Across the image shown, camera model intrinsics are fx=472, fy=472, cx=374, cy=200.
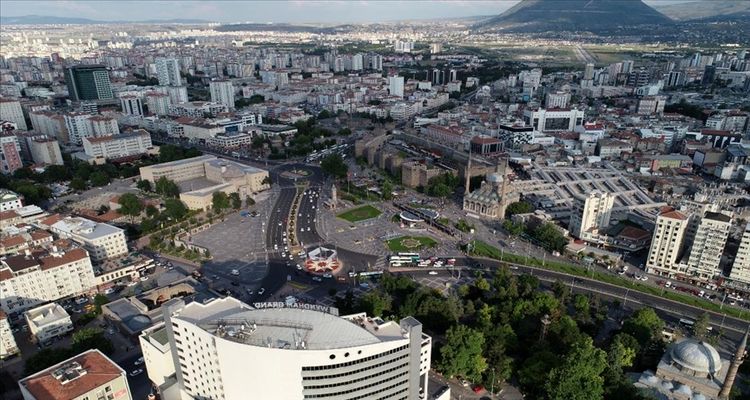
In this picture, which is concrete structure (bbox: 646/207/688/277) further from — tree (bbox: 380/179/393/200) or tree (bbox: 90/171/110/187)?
tree (bbox: 90/171/110/187)

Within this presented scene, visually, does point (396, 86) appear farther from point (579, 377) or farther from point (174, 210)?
point (579, 377)

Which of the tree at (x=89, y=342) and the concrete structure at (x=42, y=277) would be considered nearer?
the tree at (x=89, y=342)

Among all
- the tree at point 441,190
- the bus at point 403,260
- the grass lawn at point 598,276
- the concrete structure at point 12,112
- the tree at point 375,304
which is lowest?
the grass lawn at point 598,276

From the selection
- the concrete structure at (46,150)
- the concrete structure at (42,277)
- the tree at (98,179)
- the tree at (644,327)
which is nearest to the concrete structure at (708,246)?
the tree at (644,327)

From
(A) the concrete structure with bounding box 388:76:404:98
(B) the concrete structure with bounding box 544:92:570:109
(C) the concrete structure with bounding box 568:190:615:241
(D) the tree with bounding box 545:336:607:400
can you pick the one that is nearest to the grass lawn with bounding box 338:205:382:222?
(C) the concrete structure with bounding box 568:190:615:241

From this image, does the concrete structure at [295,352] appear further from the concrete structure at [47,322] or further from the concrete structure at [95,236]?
the concrete structure at [95,236]

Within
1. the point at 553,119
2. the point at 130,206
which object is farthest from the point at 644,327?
the point at 553,119

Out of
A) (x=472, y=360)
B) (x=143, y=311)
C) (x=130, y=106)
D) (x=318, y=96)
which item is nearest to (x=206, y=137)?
(x=130, y=106)
